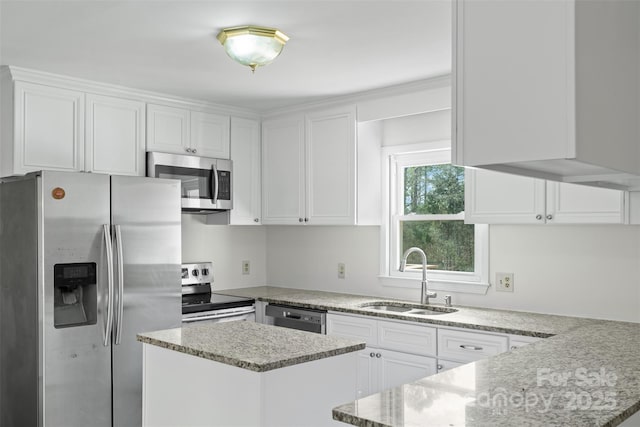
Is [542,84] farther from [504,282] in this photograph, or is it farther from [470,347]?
[504,282]

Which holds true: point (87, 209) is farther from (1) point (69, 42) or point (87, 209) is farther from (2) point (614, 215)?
(2) point (614, 215)

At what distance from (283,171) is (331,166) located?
502 mm

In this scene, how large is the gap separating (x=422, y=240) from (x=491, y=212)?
0.86m

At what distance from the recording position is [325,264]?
4805mm

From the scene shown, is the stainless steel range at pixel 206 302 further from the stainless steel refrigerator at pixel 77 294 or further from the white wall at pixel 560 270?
the white wall at pixel 560 270

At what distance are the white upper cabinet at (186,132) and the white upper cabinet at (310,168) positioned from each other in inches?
16.4

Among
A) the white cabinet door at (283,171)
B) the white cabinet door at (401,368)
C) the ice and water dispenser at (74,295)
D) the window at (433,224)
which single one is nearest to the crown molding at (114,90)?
the white cabinet door at (283,171)

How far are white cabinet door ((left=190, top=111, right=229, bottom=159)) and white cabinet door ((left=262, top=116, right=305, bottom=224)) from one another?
37cm

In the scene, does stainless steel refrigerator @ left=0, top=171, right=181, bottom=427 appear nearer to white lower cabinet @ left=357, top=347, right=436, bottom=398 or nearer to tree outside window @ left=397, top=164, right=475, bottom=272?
white lower cabinet @ left=357, top=347, right=436, bottom=398

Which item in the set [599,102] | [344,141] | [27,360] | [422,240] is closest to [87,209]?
[27,360]

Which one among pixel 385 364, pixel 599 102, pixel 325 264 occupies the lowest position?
pixel 385 364

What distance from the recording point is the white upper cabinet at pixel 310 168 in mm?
4254

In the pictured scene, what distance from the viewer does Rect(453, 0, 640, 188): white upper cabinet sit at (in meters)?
1.28

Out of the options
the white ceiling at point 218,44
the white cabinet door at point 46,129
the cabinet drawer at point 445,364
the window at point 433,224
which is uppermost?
the white ceiling at point 218,44
